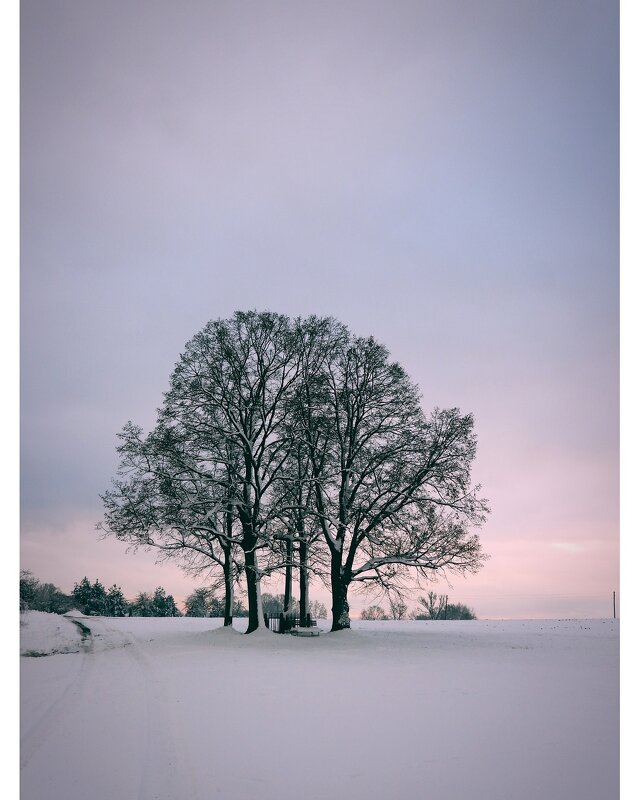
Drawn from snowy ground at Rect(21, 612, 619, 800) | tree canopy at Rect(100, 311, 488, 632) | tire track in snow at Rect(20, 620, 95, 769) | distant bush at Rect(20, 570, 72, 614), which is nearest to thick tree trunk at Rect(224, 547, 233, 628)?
tree canopy at Rect(100, 311, 488, 632)

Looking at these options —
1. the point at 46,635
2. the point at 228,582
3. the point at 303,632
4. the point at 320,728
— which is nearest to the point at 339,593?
the point at 303,632

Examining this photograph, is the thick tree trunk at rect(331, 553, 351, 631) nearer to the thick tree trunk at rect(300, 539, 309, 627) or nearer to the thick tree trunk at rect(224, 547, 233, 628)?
the thick tree trunk at rect(300, 539, 309, 627)

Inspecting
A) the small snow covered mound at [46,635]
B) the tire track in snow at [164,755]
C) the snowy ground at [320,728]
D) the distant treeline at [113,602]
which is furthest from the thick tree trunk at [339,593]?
the distant treeline at [113,602]

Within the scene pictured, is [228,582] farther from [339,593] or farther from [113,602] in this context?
[113,602]

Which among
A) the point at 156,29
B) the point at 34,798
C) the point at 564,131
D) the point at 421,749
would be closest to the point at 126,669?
the point at 34,798

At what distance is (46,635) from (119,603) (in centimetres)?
3788

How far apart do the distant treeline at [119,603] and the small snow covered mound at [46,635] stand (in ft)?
2.42

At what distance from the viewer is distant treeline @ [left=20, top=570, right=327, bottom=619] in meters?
25.4

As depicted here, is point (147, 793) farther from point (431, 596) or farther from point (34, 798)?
point (431, 596)

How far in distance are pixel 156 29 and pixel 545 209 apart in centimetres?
861

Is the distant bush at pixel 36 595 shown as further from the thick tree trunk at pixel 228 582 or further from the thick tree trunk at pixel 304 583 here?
the thick tree trunk at pixel 304 583

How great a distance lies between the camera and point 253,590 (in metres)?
25.2

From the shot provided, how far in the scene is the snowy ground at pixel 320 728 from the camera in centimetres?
782

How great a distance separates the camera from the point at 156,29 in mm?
13484
